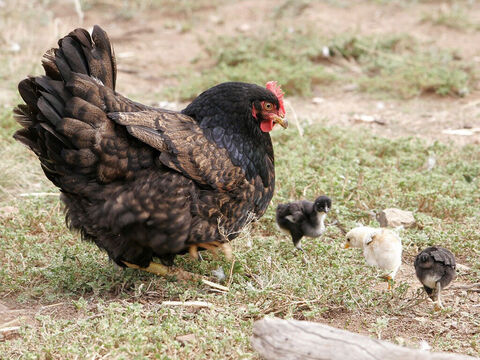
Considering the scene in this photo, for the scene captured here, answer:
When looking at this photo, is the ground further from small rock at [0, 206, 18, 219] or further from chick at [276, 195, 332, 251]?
chick at [276, 195, 332, 251]

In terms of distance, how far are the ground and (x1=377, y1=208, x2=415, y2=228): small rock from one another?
104 millimetres

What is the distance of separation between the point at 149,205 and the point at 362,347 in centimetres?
176

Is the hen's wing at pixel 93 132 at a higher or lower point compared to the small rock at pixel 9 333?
higher

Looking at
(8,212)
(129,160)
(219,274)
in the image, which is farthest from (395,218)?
(8,212)

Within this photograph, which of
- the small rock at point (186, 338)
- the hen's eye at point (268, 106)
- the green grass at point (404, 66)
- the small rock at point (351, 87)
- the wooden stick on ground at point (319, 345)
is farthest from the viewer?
the small rock at point (351, 87)

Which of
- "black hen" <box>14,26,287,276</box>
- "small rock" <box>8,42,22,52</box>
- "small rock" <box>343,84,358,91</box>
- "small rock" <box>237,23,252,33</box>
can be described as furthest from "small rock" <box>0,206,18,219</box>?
"small rock" <box>237,23,252,33</box>

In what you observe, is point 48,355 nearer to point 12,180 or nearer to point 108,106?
point 108,106

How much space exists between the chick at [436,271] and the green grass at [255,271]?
17cm

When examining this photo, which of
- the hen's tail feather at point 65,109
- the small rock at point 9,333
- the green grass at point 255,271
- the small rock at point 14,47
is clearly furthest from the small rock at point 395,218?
the small rock at point 14,47

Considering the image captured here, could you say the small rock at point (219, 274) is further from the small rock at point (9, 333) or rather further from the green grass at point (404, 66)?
the green grass at point (404, 66)

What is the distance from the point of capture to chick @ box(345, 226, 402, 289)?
442cm

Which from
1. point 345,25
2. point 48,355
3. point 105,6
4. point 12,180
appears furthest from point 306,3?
point 48,355

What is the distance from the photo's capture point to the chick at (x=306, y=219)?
190 inches

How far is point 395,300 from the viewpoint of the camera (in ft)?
13.7
